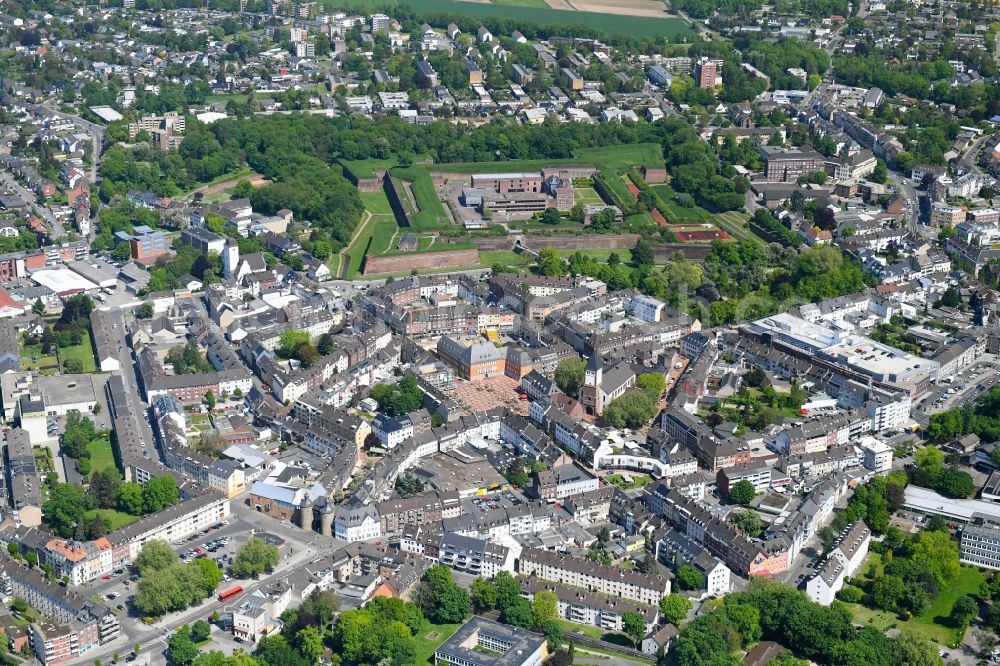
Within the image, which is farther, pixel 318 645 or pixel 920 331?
pixel 920 331

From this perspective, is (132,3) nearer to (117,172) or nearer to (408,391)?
(117,172)

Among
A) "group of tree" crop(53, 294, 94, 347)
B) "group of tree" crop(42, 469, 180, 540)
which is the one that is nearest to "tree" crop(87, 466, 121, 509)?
"group of tree" crop(42, 469, 180, 540)

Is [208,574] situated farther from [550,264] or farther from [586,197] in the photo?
[586,197]

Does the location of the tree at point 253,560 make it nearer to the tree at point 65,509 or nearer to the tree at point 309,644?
the tree at point 309,644

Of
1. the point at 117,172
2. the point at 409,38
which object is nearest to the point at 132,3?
the point at 409,38

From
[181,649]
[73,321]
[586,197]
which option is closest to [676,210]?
[586,197]
